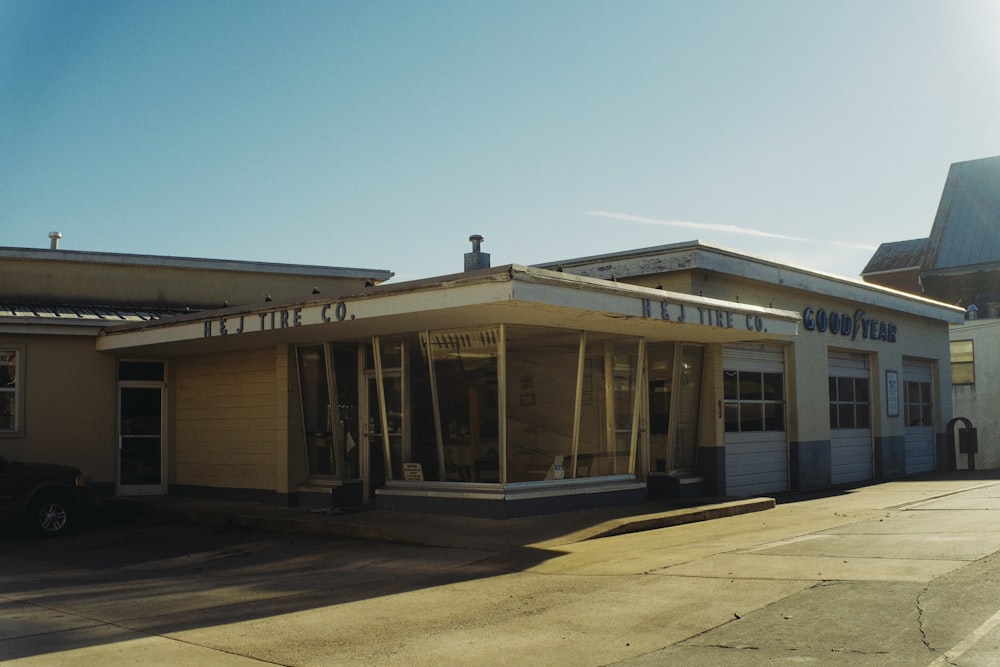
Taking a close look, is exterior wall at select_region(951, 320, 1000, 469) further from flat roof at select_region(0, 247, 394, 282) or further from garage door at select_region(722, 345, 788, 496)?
flat roof at select_region(0, 247, 394, 282)

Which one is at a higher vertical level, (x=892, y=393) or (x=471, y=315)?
(x=471, y=315)

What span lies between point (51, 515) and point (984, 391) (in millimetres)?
29477

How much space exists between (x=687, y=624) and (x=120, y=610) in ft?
18.7

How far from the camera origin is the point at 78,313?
1983 cm

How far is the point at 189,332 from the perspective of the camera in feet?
55.0

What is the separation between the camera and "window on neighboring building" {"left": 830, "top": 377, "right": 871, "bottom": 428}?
23.8m

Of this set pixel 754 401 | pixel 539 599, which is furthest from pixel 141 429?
pixel 539 599

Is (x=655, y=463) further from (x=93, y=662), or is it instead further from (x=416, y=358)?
(x=93, y=662)

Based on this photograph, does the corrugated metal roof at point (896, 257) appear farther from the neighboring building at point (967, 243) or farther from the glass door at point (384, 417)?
the glass door at point (384, 417)

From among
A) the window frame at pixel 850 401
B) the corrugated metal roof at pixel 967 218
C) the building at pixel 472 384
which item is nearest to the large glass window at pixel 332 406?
the building at pixel 472 384

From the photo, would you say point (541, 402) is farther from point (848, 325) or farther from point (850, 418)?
point (850, 418)

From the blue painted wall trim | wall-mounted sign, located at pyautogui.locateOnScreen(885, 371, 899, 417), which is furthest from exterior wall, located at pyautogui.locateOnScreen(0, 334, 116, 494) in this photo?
wall-mounted sign, located at pyautogui.locateOnScreen(885, 371, 899, 417)

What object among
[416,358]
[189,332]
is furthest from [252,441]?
[416,358]

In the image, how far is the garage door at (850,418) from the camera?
23.7m
